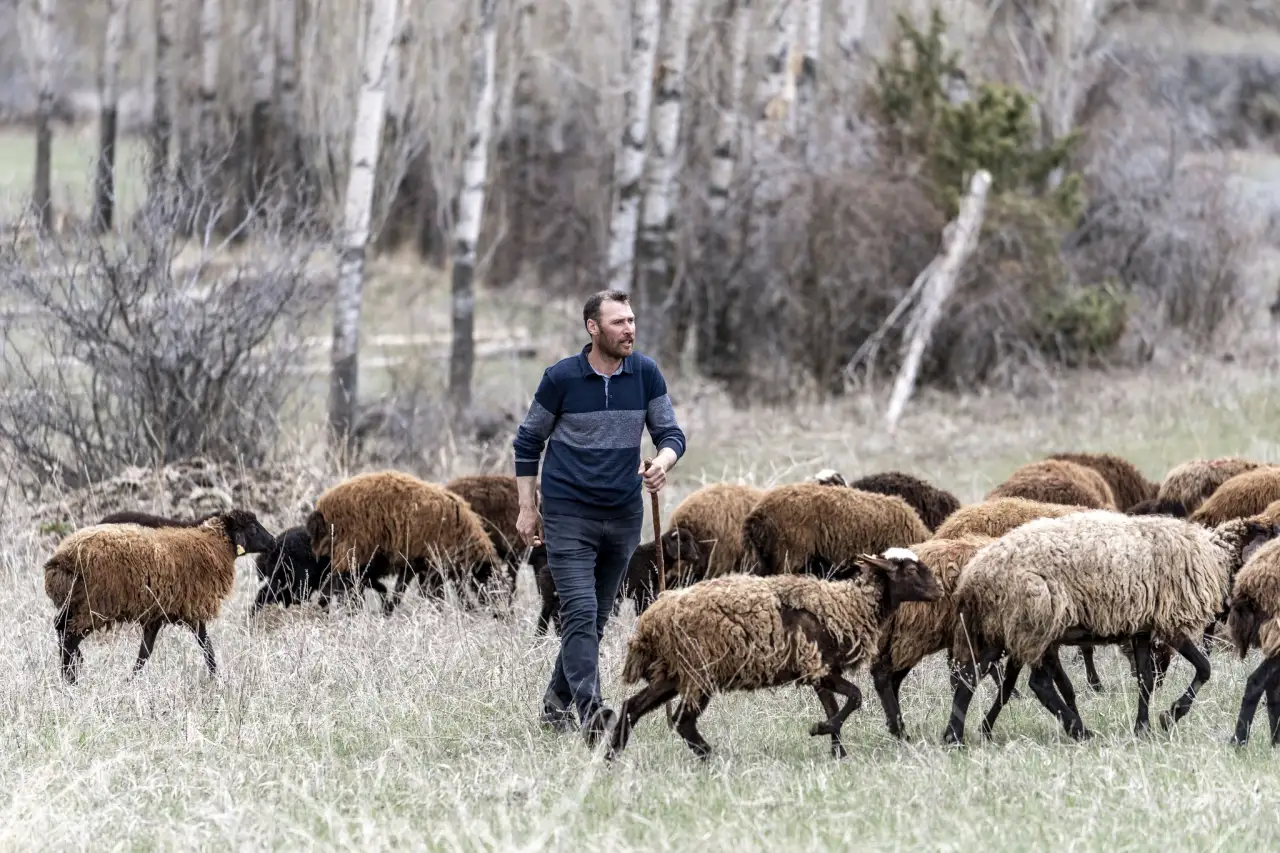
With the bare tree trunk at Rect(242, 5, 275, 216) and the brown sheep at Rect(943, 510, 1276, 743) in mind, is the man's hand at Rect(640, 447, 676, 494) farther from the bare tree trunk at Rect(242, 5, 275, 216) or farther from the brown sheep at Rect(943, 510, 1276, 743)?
the bare tree trunk at Rect(242, 5, 275, 216)

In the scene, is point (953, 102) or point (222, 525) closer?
point (222, 525)

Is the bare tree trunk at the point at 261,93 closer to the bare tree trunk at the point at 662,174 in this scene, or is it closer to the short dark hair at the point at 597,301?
the bare tree trunk at the point at 662,174

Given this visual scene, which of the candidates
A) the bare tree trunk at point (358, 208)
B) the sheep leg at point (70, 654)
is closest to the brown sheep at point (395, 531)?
the sheep leg at point (70, 654)

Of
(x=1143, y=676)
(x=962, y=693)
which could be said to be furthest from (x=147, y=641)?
(x=1143, y=676)

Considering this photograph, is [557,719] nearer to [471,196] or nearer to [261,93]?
[471,196]

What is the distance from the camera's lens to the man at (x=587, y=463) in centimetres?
867

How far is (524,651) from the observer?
34.0ft

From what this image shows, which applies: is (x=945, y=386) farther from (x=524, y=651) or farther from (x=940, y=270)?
(x=524, y=651)

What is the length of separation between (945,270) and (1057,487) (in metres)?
9.87

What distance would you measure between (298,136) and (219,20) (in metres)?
4.37

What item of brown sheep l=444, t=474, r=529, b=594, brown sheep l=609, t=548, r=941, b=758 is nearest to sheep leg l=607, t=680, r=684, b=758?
brown sheep l=609, t=548, r=941, b=758

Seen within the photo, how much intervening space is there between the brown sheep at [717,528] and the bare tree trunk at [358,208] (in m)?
6.45

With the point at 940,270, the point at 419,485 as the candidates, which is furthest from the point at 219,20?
the point at 419,485

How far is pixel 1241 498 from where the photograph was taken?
11.6 m
